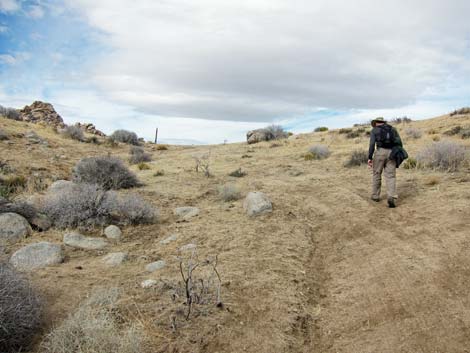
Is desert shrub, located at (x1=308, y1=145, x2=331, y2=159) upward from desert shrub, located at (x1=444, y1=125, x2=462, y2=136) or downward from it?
downward

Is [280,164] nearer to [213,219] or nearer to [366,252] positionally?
[213,219]

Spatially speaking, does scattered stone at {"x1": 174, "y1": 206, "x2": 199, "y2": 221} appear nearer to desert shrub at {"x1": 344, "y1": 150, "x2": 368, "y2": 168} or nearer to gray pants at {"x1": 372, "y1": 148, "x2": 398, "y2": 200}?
gray pants at {"x1": 372, "y1": 148, "x2": 398, "y2": 200}

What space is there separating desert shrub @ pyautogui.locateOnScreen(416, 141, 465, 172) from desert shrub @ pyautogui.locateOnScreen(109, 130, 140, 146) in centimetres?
2315

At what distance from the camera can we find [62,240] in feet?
22.7

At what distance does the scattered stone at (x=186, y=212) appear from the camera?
8484 mm

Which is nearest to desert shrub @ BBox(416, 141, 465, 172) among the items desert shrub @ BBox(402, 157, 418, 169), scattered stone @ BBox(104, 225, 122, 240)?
desert shrub @ BBox(402, 157, 418, 169)

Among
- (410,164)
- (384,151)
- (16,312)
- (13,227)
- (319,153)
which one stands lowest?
(16,312)

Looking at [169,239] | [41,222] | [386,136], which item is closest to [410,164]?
[386,136]

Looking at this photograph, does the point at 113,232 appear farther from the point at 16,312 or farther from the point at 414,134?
the point at 414,134

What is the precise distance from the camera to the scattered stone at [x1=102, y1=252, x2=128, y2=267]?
598 cm

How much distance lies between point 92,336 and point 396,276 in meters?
3.81

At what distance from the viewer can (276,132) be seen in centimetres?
2625

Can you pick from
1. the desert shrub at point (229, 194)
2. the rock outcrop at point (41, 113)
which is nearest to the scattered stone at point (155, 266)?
the desert shrub at point (229, 194)

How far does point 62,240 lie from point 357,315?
5205 mm
